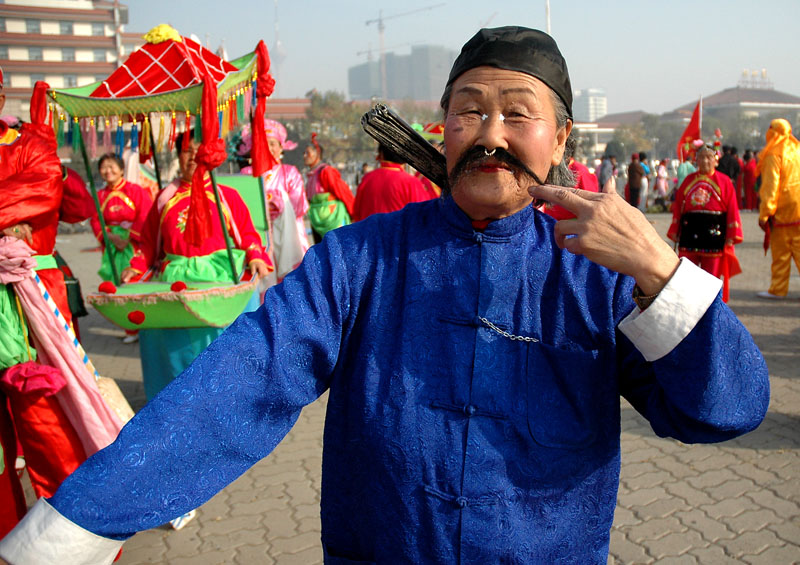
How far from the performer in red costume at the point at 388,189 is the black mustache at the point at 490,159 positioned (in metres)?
4.47

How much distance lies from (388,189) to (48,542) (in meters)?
5.13

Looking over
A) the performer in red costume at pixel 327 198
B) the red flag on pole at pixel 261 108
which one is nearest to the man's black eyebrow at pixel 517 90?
the red flag on pole at pixel 261 108

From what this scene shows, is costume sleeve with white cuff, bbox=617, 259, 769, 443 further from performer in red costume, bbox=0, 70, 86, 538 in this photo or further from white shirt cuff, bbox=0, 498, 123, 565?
performer in red costume, bbox=0, 70, 86, 538

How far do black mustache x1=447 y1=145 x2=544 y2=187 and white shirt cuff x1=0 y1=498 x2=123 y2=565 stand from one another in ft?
2.97

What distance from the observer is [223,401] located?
1.18 metres

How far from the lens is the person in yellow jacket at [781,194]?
7.56m

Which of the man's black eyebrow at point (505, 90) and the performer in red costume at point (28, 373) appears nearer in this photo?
the man's black eyebrow at point (505, 90)

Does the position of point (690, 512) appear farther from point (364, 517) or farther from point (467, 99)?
point (467, 99)

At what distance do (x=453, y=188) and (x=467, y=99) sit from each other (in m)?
0.18

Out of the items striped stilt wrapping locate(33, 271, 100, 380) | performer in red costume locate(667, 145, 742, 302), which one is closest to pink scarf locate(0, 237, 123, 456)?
striped stilt wrapping locate(33, 271, 100, 380)

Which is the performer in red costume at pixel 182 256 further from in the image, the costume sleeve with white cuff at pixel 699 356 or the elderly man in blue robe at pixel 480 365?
the costume sleeve with white cuff at pixel 699 356

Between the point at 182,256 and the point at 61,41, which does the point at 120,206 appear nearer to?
the point at 182,256

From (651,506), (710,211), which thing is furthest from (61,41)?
(651,506)

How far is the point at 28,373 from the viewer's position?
2.83 metres
